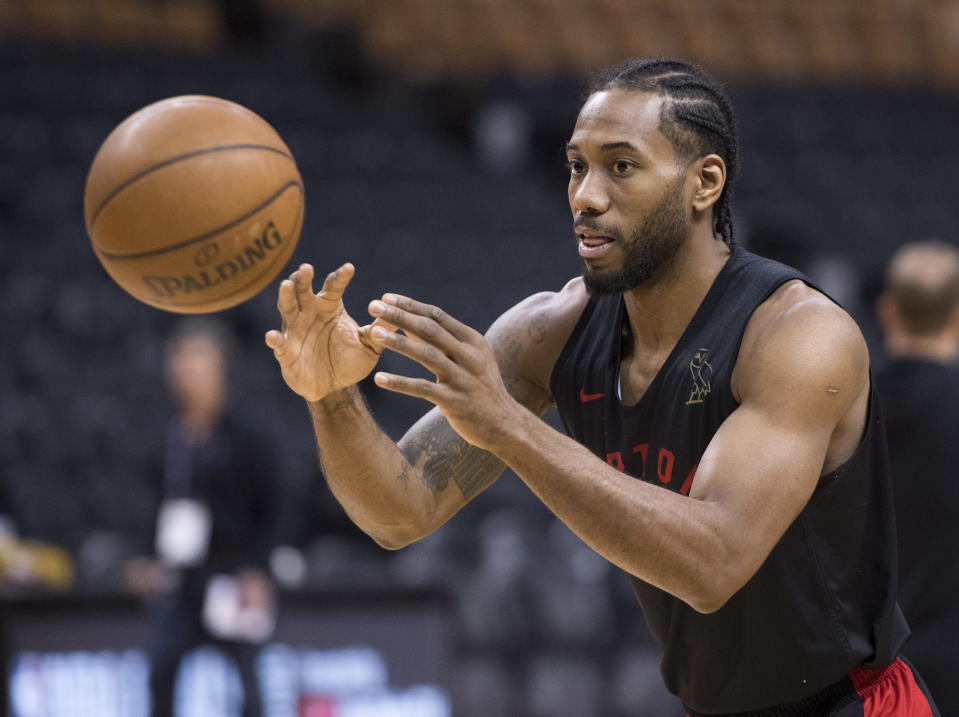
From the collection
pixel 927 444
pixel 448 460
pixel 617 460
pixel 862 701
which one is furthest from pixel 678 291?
pixel 927 444

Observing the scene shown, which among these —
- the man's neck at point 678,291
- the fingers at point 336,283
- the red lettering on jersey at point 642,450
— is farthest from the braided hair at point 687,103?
the fingers at point 336,283

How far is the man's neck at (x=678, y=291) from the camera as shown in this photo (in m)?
2.79

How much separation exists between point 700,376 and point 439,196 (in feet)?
Result: 30.4

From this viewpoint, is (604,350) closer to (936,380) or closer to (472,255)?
(936,380)

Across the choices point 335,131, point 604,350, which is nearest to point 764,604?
point 604,350

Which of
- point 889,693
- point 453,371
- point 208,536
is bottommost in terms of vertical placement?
point 208,536

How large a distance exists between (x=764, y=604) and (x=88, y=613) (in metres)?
4.25

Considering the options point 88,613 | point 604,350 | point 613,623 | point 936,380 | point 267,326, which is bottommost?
point 613,623

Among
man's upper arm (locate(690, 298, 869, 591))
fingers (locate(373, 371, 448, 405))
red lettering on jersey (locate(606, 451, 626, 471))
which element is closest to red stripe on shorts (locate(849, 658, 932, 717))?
man's upper arm (locate(690, 298, 869, 591))

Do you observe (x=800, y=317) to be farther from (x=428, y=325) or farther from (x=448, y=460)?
(x=448, y=460)

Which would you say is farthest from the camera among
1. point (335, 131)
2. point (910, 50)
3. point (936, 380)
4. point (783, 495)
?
point (910, 50)

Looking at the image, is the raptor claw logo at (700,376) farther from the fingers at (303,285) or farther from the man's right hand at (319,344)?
the fingers at (303,285)

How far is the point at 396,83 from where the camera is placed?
43.2ft

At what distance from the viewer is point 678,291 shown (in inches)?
110
